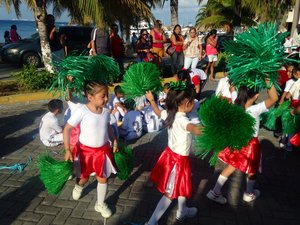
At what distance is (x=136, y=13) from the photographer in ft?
29.5

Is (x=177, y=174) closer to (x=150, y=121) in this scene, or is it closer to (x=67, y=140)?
(x=67, y=140)

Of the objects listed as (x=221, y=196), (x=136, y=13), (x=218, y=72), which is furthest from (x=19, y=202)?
(x=218, y=72)

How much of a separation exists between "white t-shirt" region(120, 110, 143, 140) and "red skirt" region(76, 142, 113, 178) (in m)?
2.31

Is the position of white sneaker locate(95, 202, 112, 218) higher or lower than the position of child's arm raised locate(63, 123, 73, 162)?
lower

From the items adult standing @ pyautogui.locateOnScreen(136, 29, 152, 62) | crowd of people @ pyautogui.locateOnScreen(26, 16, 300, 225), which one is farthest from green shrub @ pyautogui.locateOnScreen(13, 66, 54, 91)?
crowd of people @ pyautogui.locateOnScreen(26, 16, 300, 225)

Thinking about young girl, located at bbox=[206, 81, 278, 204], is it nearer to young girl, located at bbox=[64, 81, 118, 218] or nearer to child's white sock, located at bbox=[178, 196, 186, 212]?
child's white sock, located at bbox=[178, 196, 186, 212]

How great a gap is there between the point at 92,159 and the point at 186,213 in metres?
1.18

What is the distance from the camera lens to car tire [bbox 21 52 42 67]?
13680mm

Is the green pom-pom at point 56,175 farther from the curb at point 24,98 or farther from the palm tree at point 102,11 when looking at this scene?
the palm tree at point 102,11

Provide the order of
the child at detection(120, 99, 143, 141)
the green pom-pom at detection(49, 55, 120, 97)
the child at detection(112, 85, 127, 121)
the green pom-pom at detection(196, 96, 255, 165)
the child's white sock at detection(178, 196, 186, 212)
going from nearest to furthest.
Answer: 1. the green pom-pom at detection(196, 96, 255, 165)
2. the child's white sock at detection(178, 196, 186, 212)
3. the green pom-pom at detection(49, 55, 120, 97)
4. the child at detection(120, 99, 143, 141)
5. the child at detection(112, 85, 127, 121)

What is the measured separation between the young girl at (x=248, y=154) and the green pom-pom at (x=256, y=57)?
→ 0.72ft

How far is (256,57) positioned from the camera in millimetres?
2891

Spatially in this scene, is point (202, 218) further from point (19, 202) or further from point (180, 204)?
point (19, 202)

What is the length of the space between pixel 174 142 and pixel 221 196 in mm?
1101
